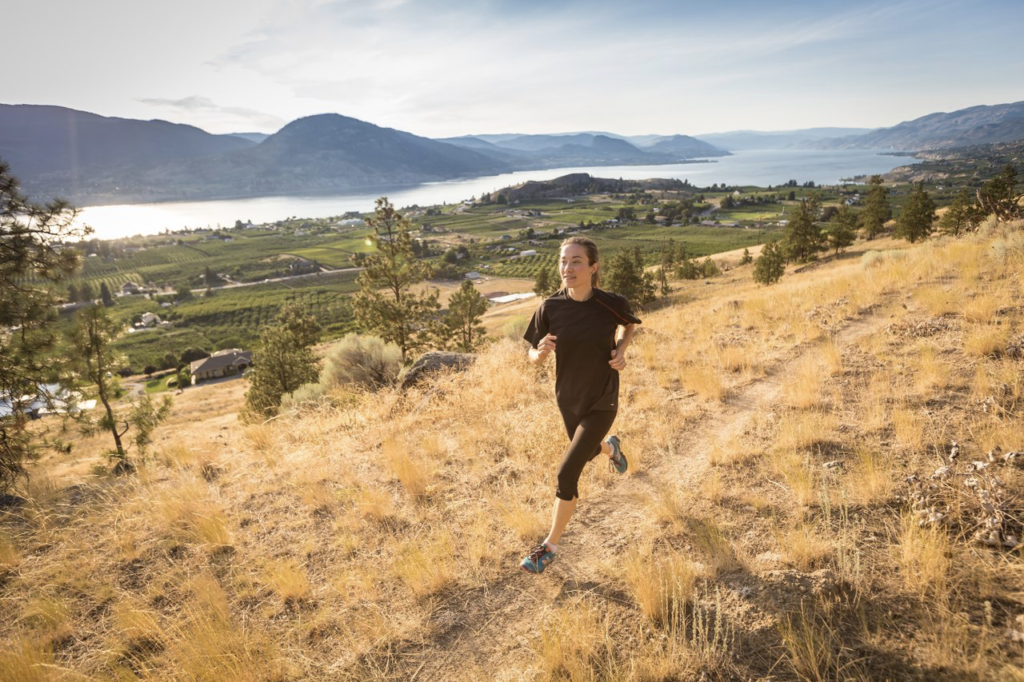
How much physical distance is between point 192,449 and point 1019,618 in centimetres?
1016

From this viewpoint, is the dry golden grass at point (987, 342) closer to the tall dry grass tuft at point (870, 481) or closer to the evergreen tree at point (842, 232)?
the tall dry grass tuft at point (870, 481)

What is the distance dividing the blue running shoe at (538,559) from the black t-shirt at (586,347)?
4.04 feet

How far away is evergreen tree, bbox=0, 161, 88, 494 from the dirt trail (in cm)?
864

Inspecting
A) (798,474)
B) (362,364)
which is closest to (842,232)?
(362,364)

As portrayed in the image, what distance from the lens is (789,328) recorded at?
9.30 meters

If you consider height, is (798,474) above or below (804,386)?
below

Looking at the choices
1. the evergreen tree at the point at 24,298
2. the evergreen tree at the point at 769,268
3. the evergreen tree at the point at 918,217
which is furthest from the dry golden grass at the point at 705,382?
the evergreen tree at the point at 918,217

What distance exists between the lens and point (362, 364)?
551 inches

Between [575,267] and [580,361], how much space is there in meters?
0.82

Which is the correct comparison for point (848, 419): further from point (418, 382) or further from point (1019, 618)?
point (418, 382)

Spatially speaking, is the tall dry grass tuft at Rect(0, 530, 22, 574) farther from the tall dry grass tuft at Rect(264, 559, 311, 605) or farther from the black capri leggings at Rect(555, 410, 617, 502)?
the black capri leggings at Rect(555, 410, 617, 502)

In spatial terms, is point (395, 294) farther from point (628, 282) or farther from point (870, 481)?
point (628, 282)

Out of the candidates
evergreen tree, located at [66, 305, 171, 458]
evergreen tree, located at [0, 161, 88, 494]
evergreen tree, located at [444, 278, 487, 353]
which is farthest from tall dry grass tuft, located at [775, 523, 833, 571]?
evergreen tree, located at [444, 278, 487, 353]

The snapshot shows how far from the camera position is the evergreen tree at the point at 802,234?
4697 centimetres
